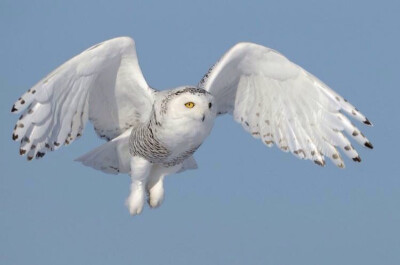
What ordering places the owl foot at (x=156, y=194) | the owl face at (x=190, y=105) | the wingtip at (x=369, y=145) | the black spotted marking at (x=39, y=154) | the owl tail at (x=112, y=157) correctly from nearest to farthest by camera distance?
the owl face at (x=190, y=105) < the black spotted marking at (x=39, y=154) < the wingtip at (x=369, y=145) < the owl tail at (x=112, y=157) < the owl foot at (x=156, y=194)

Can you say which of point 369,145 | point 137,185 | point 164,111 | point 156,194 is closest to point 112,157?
point 137,185

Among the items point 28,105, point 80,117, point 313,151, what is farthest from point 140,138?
point 313,151

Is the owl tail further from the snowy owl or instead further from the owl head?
the owl head

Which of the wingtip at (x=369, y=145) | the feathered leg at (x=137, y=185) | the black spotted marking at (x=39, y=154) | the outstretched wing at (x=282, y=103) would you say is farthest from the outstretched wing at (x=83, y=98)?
the wingtip at (x=369, y=145)

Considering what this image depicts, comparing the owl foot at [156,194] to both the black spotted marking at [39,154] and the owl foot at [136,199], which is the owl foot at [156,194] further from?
the black spotted marking at [39,154]

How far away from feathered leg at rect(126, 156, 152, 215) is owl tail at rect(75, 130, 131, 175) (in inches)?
11.8

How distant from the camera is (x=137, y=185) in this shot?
884 centimetres

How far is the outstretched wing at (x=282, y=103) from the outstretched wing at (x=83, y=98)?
79 centimetres

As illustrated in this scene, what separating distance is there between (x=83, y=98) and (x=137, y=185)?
114 cm

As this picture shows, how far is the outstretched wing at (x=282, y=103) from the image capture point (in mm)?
8625

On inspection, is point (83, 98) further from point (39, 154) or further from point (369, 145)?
point (369, 145)

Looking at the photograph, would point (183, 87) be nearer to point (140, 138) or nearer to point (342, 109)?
point (140, 138)

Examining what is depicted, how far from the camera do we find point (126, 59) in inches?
328

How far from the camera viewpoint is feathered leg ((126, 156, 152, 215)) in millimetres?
8734
